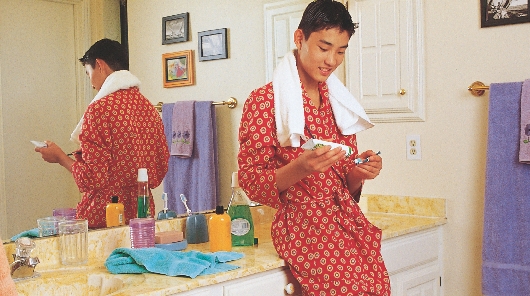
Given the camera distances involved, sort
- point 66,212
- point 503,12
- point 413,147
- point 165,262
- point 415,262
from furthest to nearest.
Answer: point 413,147 → point 415,262 → point 503,12 → point 66,212 → point 165,262

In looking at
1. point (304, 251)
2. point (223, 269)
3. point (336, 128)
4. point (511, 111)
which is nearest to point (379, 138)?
point (511, 111)

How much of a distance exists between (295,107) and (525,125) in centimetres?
94

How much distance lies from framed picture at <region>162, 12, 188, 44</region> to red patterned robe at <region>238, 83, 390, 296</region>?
1.97 feet

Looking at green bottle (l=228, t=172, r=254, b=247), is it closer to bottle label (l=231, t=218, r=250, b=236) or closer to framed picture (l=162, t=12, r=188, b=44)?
bottle label (l=231, t=218, r=250, b=236)

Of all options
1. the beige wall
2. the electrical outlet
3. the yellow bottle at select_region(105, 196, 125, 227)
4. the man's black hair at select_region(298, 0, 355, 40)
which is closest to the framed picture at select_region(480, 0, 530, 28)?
the beige wall

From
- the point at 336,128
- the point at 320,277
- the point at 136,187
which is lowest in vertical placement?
the point at 320,277

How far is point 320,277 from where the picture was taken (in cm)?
199

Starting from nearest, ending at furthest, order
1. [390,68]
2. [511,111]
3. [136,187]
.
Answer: [136,187] → [511,111] → [390,68]

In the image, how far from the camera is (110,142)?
220cm

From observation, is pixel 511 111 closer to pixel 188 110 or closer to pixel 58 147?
pixel 188 110

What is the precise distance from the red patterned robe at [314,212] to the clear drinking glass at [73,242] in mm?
506

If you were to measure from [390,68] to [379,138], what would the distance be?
292mm

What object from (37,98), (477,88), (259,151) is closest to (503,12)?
(477,88)

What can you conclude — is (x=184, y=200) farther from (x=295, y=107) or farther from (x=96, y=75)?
(x=295, y=107)
